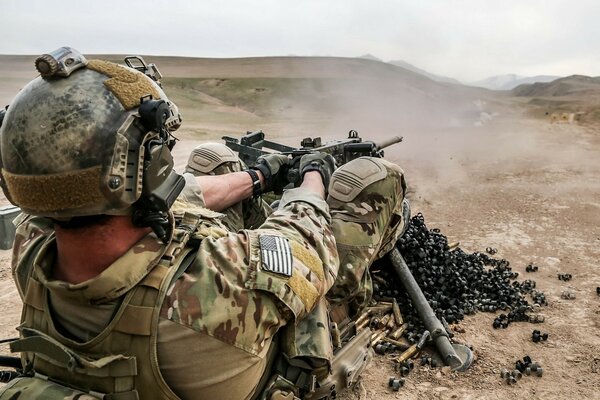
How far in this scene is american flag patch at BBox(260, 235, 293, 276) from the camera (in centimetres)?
227

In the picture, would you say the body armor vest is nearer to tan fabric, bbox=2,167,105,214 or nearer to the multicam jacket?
the multicam jacket

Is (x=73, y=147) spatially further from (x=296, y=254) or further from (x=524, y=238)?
(x=524, y=238)

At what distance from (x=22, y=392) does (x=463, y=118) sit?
2944cm

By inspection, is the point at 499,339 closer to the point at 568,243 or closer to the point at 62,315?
the point at 568,243

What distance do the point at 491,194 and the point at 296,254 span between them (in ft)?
32.9

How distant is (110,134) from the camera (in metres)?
2.00

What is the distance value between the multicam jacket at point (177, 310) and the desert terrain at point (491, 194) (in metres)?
2.46

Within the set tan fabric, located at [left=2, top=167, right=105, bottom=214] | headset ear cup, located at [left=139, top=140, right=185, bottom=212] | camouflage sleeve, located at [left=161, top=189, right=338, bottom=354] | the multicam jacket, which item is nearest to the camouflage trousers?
camouflage sleeve, located at [left=161, top=189, right=338, bottom=354]

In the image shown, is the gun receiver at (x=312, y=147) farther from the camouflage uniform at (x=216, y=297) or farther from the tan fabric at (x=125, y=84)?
the tan fabric at (x=125, y=84)

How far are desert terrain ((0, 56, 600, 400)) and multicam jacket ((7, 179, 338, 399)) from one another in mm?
2460

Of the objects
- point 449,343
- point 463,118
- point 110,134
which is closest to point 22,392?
point 110,134

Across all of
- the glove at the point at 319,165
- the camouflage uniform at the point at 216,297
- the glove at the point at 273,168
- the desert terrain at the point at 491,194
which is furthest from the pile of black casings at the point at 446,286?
the camouflage uniform at the point at 216,297

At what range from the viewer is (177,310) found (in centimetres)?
210

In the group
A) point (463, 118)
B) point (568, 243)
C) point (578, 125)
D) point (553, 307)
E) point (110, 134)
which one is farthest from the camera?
point (463, 118)
